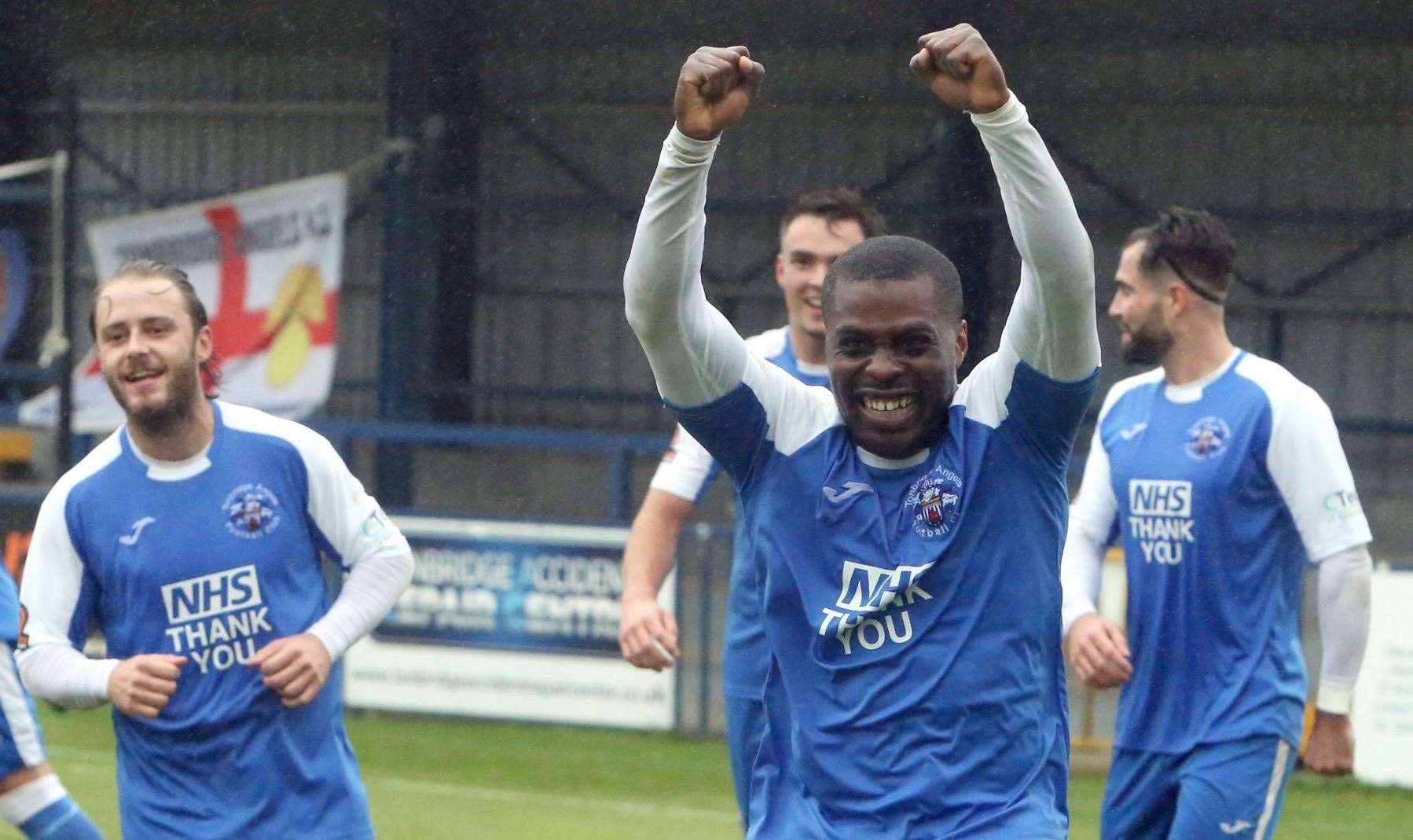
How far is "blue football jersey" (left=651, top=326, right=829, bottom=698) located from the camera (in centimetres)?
545

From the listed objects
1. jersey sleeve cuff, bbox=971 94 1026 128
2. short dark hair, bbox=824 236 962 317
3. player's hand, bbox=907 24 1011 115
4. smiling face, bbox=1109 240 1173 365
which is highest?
player's hand, bbox=907 24 1011 115

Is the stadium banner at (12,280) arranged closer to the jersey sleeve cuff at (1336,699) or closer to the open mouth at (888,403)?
the jersey sleeve cuff at (1336,699)

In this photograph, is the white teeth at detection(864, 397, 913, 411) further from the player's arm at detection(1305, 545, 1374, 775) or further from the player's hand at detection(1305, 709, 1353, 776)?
the player's hand at detection(1305, 709, 1353, 776)

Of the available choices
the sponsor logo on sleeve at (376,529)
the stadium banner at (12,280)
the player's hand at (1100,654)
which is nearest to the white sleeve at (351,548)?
the sponsor logo on sleeve at (376,529)

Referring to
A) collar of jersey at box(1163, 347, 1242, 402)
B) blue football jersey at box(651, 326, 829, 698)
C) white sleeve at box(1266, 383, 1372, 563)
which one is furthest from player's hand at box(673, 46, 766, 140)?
collar of jersey at box(1163, 347, 1242, 402)

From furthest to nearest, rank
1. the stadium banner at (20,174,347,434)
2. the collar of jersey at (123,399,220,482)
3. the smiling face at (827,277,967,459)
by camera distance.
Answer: the stadium banner at (20,174,347,434), the collar of jersey at (123,399,220,482), the smiling face at (827,277,967,459)

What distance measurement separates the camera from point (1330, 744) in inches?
198

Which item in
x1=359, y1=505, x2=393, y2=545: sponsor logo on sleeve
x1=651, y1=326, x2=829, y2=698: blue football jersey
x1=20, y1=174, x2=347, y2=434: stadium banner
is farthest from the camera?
x1=20, y1=174, x2=347, y2=434: stadium banner

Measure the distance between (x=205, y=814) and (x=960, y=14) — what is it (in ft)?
38.3

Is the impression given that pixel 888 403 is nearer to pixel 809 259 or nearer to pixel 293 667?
pixel 293 667

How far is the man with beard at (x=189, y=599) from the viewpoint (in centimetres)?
459

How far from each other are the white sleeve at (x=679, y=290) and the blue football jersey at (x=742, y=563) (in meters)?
1.81

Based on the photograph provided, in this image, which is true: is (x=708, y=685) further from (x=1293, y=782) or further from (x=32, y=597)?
(x=32, y=597)

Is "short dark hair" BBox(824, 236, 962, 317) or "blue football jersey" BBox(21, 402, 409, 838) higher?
"short dark hair" BBox(824, 236, 962, 317)
